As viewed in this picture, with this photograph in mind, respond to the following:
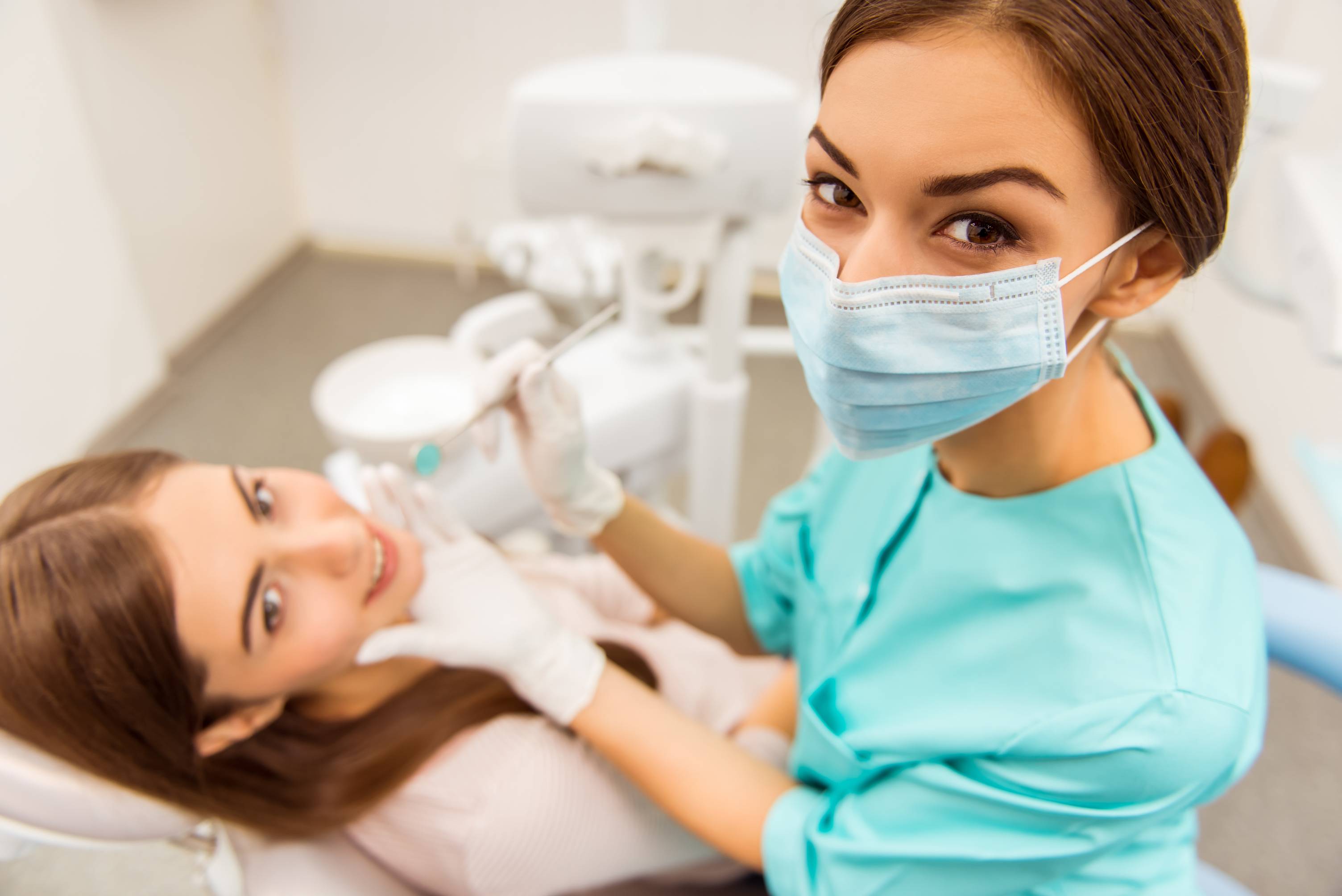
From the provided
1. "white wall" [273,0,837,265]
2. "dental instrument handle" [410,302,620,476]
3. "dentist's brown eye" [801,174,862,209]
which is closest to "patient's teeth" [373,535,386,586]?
"dental instrument handle" [410,302,620,476]

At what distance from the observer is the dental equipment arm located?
1013 mm

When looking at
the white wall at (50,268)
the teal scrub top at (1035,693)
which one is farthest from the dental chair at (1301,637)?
the white wall at (50,268)

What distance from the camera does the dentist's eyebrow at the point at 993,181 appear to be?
23.1 inches

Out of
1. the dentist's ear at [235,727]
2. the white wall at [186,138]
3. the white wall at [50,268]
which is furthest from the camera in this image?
the white wall at [186,138]

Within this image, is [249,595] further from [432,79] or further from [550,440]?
[432,79]

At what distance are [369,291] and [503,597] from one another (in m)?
2.52

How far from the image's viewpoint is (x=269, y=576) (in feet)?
2.88

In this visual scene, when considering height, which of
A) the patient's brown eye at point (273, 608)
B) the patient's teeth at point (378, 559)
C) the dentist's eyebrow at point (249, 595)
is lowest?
the patient's teeth at point (378, 559)

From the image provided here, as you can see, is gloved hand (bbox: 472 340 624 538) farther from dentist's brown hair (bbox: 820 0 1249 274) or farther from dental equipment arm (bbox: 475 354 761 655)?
dentist's brown hair (bbox: 820 0 1249 274)

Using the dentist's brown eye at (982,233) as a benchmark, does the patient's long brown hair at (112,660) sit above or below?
below

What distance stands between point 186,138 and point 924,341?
8.90ft

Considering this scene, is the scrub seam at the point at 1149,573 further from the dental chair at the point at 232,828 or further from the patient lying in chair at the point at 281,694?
the patient lying in chair at the point at 281,694

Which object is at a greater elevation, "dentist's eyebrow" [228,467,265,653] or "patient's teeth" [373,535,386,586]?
"dentist's eyebrow" [228,467,265,653]

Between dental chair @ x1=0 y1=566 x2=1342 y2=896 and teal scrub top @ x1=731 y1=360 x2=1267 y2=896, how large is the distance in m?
0.25
